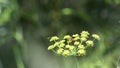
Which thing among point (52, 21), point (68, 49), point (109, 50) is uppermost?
point (52, 21)

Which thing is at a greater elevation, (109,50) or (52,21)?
(52,21)

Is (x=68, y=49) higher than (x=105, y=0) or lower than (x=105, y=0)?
lower

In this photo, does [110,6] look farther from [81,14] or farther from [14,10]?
[14,10]

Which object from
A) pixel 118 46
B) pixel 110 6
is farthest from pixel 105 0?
pixel 118 46

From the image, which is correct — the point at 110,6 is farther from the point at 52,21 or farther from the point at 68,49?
the point at 68,49

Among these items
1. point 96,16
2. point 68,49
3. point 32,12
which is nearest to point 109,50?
point 96,16

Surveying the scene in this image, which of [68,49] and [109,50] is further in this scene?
[109,50]
